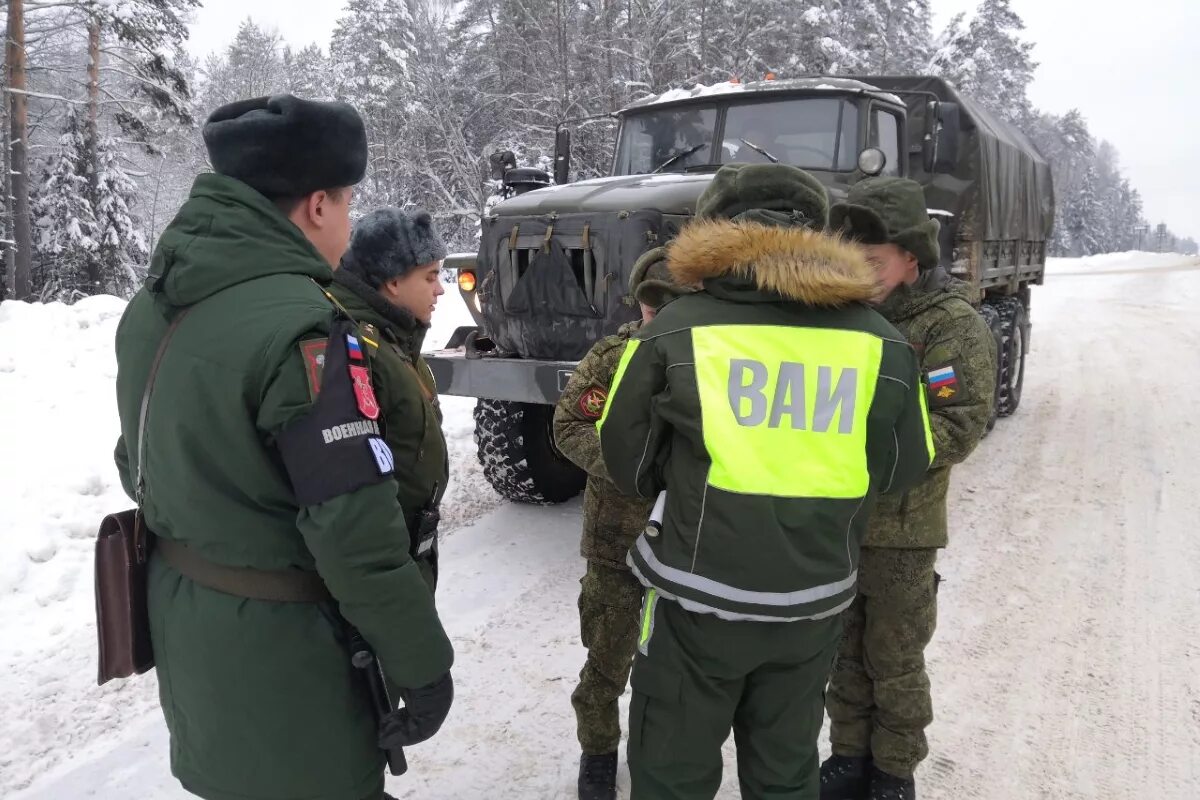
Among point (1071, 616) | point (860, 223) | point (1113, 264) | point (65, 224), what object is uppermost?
point (1113, 264)

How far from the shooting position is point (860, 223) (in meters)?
2.68

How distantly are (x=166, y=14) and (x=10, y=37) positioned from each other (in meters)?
4.72

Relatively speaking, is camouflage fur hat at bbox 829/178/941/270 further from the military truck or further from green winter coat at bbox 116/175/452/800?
green winter coat at bbox 116/175/452/800

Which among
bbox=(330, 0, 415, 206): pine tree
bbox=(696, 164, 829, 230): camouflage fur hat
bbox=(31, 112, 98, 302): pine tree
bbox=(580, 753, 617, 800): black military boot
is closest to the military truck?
bbox=(580, 753, 617, 800): black military boot

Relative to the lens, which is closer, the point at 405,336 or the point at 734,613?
the point at 734,613

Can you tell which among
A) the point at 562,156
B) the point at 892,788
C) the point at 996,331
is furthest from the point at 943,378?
the point at 996,331

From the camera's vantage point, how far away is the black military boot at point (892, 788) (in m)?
2.72

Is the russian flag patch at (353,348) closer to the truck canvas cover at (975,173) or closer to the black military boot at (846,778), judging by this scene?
the black military boot at (846,778)

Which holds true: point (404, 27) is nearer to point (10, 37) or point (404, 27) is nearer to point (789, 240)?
point (10, 37)

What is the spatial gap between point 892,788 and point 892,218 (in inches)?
69.0

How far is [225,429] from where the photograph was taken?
158 cm

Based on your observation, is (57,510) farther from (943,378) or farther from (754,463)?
(943,378)

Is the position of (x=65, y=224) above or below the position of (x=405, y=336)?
above

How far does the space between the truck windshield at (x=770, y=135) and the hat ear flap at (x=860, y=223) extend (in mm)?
2524
